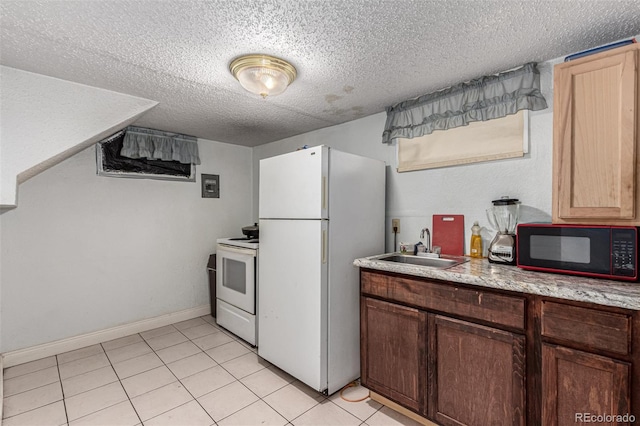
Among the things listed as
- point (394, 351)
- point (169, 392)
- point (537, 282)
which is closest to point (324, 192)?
point (394, 351)

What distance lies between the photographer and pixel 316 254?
2.09 m

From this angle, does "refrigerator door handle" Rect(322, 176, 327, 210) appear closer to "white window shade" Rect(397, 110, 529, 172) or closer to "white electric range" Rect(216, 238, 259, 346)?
"white window shade" Rect(397, 110, 529, 172)

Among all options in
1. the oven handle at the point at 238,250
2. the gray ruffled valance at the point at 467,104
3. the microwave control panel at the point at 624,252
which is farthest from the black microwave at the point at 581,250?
the oven handle at the point at 238,250

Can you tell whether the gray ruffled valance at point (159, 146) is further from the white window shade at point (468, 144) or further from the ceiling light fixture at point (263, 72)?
the white window shade at point (468, 144)

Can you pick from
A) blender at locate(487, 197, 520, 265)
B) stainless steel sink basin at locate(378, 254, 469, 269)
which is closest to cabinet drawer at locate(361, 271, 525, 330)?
stainless steel sink basin at locate(378, 254, 469, 269)

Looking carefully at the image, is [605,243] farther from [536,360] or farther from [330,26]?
[330,26]

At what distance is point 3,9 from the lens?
1339 mm

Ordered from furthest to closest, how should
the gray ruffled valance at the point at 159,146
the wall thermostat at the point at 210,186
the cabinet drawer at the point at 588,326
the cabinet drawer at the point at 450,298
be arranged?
the wall thermostat at the point at 210,186 → the gray ruffled valance at the point at 159,146 → the cabinet drawer at the point at 450,298 → the cabinet drawer at the point at 588,326

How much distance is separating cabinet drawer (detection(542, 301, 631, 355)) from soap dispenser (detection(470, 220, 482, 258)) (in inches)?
30.1

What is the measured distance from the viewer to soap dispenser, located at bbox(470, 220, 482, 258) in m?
2.08

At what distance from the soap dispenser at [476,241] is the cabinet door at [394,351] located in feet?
2.27

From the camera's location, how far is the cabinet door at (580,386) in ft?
3.84

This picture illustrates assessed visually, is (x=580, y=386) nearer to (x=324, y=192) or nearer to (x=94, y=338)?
(x=324, y=192)

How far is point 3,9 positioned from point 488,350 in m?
2.82
